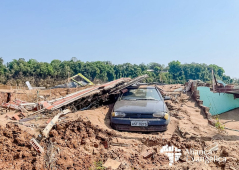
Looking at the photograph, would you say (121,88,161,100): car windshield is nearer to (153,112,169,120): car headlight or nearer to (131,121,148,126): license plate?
(153,112,169,120): car headlight

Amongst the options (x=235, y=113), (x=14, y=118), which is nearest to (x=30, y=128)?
(x=14, y=118)

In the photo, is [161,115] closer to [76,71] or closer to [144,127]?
[144,127]

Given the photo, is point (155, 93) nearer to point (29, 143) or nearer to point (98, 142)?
point (98, 142)

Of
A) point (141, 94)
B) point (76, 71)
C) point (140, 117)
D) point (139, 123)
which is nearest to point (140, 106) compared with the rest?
point (140, 117)

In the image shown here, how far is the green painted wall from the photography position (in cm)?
1008

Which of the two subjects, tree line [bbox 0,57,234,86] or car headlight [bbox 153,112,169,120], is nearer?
car headlight [bbox 153,112,169,120]

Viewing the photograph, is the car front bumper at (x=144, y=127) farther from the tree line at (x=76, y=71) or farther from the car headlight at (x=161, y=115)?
the tree line at (x=76, y=71)

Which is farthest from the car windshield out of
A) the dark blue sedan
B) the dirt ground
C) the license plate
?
the license plate

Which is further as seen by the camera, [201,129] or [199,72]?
[199,72]

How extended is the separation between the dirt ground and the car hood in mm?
652

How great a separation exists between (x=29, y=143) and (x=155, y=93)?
4.53m

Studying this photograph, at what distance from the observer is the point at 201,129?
5656 millimetres

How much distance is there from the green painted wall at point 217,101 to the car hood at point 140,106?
17.0ft

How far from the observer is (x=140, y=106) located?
570cm
